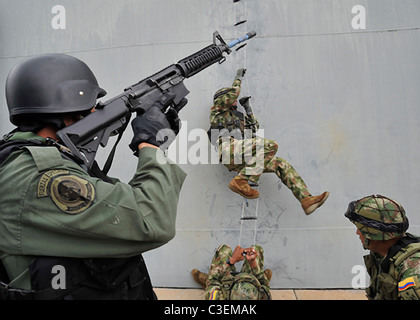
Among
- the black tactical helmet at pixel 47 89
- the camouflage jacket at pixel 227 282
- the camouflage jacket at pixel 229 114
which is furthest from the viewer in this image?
the camouflage jacket at pixel 229 114

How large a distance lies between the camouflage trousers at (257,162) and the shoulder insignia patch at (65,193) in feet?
8.21

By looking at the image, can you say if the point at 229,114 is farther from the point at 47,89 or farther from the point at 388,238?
the point at 47,89

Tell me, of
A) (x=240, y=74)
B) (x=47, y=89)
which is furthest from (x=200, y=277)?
(x=47, y=89)

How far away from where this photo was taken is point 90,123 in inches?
61.9

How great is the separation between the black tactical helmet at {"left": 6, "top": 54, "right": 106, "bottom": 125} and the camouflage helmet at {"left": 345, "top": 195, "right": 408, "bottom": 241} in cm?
179

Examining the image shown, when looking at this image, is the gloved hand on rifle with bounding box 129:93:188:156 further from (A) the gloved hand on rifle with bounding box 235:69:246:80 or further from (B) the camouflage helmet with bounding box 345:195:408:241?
(A) the gloved hand on rifle with bounding box 235:69:246:80

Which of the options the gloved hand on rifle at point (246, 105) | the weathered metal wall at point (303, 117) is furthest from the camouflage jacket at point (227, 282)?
the gloved hand on rifle at point (246, 105)

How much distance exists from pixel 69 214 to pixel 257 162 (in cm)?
262

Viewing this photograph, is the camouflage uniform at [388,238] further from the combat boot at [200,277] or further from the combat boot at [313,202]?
the combat boot at [200,277]

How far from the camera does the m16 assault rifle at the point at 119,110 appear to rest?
1499 mm

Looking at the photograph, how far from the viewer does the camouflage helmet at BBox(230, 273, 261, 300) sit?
9.30 ft

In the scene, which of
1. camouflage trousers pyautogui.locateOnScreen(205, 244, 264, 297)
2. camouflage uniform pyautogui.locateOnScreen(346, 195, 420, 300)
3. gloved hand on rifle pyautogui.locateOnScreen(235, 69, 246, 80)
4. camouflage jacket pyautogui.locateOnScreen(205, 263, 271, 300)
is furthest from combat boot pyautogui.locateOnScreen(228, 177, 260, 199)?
camouflage uniform pyautogui.locateOnScreen(346, 195, 420, 300)

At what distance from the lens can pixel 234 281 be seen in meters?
3.00
